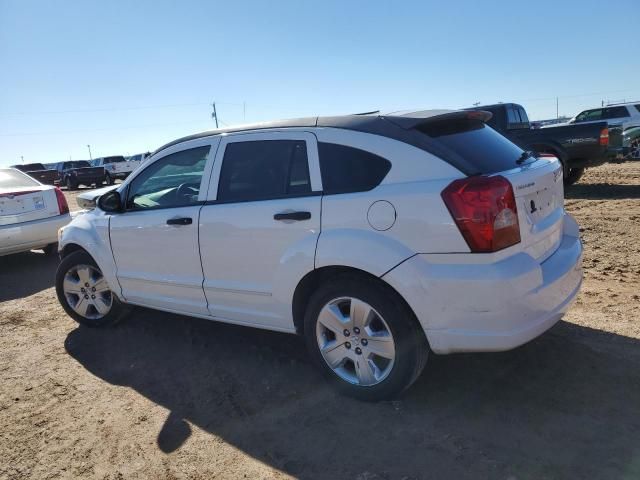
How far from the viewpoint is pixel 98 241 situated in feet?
14.7

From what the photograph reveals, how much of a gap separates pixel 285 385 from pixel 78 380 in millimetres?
1649

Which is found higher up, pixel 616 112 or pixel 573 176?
pixel 616 112

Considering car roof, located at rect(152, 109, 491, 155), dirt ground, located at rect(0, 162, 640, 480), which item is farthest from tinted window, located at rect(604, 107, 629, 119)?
car roof, located at rect(152, 109, 491, 155)

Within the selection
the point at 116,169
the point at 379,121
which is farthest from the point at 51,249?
the point at 116,169

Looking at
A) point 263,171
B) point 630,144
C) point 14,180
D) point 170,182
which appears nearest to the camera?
point 263,171

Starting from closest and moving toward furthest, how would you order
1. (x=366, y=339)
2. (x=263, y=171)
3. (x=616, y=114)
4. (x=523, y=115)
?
(x=366, y=339) < (x=263, y=171) < (x=523, y=115) < (x=616, y=114)

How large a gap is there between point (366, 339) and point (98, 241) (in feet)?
9.06

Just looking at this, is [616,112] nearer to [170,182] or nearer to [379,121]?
[379,121]

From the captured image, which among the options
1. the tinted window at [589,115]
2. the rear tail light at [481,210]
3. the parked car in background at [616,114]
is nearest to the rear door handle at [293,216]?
the rear tail light at [481,210]

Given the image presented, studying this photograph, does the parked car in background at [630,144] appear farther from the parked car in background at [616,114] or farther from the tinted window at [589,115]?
the tinted window at [589,115]

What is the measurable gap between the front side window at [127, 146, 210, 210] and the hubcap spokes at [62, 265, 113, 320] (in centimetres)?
92

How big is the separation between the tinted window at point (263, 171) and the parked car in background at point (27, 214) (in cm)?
492

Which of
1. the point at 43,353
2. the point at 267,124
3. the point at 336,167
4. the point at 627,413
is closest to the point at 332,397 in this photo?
the point at 336,167

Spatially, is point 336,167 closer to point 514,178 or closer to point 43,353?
point 514,178
